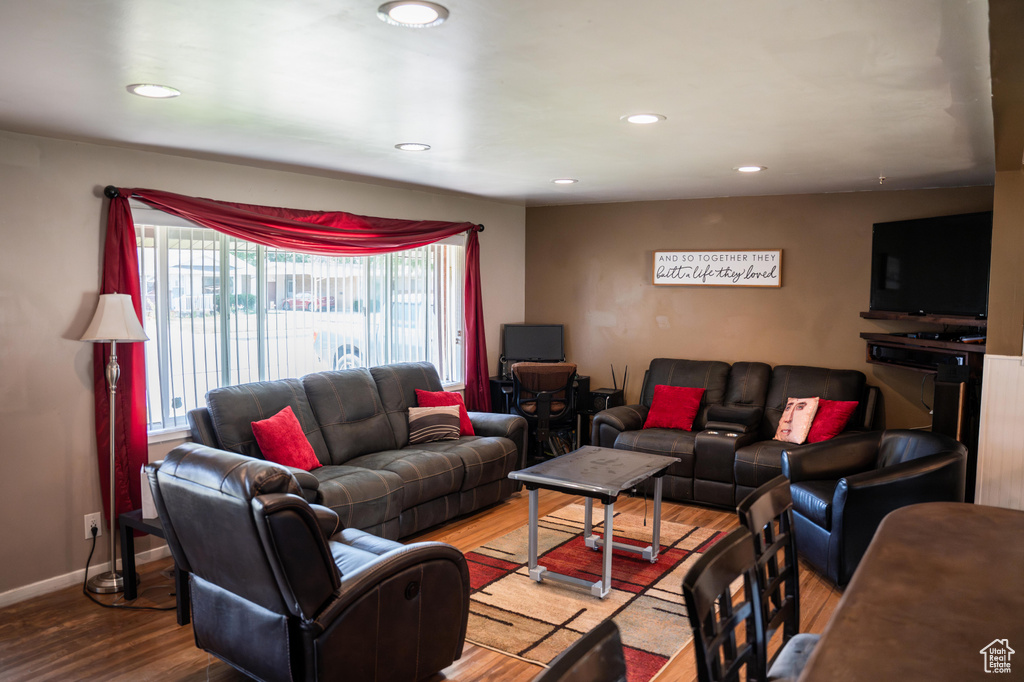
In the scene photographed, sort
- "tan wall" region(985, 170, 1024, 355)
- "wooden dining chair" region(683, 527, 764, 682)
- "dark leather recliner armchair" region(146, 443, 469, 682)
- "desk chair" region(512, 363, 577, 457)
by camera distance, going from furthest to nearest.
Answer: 1. "desk chair" region(512, 363, 577, 457)
2. "tan wall" region(985, 170, 1024, 355)
3. "dark leather recliner armchair" region(146, 443, 469, 682)
4. "wooden dining chair" region(683, 527, 764, 682)

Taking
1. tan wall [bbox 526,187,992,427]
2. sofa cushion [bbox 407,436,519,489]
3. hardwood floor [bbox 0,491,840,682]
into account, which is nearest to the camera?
hardwood floor [bbox 0,491,840,682]

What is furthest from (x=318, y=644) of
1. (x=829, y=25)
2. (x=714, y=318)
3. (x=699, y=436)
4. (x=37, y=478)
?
(x=714, y=318)

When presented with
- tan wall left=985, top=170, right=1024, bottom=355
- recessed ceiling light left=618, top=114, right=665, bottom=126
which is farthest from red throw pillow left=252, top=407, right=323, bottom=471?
tan wall left=985, top=170, right=1024, bottom=355

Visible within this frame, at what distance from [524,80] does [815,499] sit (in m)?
2.88

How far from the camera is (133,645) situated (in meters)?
3.28

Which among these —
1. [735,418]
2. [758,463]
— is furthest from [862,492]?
[735,418]

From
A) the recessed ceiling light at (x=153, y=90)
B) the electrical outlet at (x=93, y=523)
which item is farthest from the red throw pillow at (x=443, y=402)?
the recessed ceiling light at (x=153, y=90)

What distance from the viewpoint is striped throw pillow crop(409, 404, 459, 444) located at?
527 centimetres

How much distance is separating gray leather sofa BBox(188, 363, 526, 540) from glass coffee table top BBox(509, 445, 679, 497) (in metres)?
0.79

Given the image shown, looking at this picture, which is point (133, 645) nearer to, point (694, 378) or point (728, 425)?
point (728, 425)

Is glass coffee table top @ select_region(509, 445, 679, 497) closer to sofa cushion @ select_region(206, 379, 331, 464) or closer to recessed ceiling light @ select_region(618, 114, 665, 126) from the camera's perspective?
sofa cushion @ select_region(206, 379, 331, 464)

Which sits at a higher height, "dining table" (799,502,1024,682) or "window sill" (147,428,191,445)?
"dining table" (799,502,1024,682)

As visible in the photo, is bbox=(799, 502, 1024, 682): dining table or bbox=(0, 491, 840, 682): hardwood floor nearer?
bbox=(799, 502, 1024, 682): dining table

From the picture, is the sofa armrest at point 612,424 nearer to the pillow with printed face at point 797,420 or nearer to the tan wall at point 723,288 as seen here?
the tan wall at point 723,288
